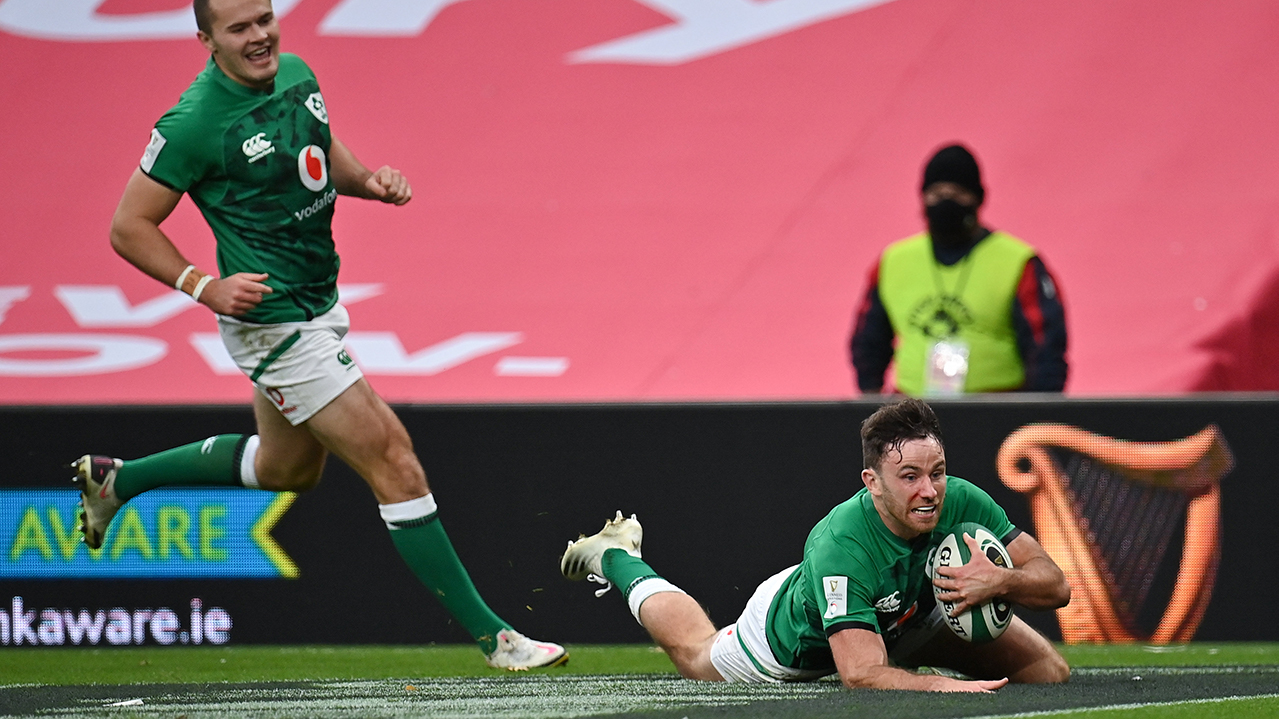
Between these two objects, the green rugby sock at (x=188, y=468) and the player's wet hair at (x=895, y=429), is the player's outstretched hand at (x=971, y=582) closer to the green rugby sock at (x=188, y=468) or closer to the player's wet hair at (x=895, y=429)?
the player's wet hair at (x=895, y=429)

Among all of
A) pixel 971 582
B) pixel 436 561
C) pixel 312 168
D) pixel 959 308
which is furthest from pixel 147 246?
pixel 959 308

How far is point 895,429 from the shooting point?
152 inches

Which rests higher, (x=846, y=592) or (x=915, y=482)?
(x=915, y=482)

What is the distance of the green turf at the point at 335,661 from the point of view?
513 centimetres

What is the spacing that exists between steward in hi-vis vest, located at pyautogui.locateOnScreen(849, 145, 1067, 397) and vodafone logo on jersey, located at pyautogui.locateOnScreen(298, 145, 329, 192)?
259cm

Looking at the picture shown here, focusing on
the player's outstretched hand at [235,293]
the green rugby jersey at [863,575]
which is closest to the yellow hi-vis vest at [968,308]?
the green rugby jersey at [863,575]

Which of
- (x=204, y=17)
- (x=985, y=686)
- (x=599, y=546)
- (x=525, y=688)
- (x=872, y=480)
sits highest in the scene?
(x=204, y=17)

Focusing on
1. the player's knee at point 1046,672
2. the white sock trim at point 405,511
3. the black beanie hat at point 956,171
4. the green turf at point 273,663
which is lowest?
the green turf at point 273,663

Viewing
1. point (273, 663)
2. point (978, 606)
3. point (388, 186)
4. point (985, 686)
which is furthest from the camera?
point (273, 663)

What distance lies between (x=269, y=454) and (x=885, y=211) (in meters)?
4.65

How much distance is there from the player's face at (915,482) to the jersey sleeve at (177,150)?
212 cm

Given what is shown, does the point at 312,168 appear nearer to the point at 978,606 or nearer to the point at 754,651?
the point at 754,651

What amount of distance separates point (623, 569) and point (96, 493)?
173 cm

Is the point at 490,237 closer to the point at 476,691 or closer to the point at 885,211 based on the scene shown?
the point at 885,211
